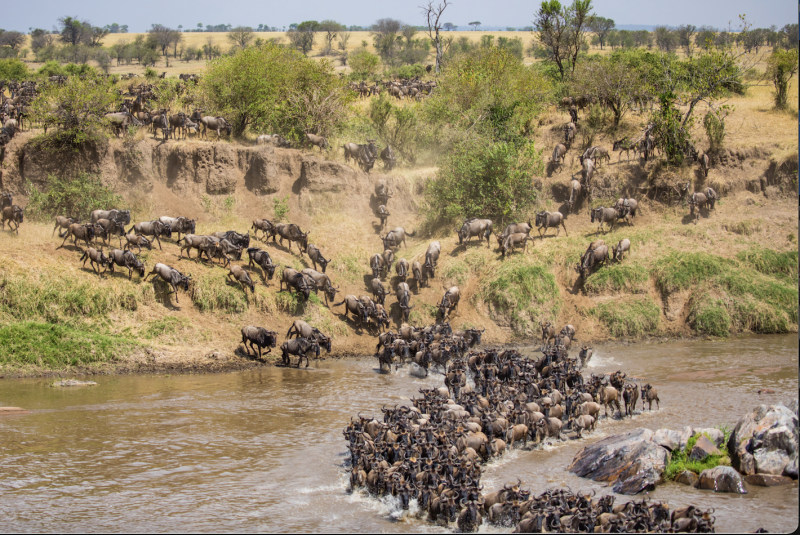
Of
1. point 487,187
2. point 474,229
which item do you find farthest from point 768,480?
point 487,187

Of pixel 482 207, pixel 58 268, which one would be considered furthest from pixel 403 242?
pixel 58 268

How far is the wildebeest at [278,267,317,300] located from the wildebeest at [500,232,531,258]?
8.13m

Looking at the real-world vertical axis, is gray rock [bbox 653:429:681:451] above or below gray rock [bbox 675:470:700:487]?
above

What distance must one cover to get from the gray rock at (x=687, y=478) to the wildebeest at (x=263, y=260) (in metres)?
16.5

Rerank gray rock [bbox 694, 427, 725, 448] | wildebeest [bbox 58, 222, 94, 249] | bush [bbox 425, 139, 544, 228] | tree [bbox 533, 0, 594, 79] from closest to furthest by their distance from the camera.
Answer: gray rock [bbox 694, 427, 725, 448] < wildebeest [bbox 58, 222, 94, 249] < bush [bbox 425, 139, 544, 228] < tree [bbox 533, 0, 594, 79]

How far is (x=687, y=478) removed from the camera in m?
12.4

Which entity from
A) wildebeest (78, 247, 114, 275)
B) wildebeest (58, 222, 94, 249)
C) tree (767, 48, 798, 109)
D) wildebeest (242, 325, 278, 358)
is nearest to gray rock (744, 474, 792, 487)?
wildebeest (242, 325, 278, 358)

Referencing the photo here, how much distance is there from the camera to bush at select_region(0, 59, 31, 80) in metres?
47.7

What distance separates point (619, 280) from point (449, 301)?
23.0 ft

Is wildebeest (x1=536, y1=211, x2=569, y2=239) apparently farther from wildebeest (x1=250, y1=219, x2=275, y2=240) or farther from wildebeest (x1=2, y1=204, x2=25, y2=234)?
wildebeest (x1=2, y1=204, x2=25, y2=234)

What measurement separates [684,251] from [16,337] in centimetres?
2491

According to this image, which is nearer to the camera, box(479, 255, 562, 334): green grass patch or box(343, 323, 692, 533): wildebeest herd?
box(343, 323, 692, 533): wildebeest herd

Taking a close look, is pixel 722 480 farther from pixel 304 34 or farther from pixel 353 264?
pixel 304 34

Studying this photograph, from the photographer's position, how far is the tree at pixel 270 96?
3391 cm
